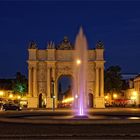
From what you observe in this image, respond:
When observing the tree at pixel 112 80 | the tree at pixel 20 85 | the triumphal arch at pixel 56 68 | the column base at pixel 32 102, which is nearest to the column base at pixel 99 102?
the triumphal arch at pixel 56 68

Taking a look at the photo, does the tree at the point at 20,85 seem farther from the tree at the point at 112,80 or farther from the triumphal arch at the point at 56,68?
the triumphal arch at the point at 56,68

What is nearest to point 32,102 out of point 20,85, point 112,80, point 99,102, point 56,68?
point 56,68

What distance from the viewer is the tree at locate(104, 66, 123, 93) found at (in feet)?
459

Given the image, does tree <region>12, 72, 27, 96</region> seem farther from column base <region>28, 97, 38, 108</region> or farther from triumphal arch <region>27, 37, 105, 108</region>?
column base <region>28, 97, 38, 108</region>

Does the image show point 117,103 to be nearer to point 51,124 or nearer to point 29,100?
point 29,100

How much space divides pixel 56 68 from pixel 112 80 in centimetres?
3067

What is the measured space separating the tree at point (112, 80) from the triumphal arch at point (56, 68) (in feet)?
82.6

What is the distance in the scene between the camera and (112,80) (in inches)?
5551

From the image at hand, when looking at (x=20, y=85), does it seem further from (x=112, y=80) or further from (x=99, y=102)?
(x=99, y=102)

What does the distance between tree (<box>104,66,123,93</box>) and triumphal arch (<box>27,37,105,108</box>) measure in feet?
82.6

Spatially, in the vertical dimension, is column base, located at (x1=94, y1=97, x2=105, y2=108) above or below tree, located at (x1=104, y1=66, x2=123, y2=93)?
below

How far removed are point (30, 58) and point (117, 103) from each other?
A: 3518 cm

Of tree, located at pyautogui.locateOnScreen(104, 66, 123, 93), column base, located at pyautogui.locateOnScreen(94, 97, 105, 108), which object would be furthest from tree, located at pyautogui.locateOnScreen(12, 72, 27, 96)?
column base, located at pyautogui.locateOnScreen(94, 97, 105, 108)

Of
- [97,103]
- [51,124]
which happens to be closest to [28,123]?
[51,124]
